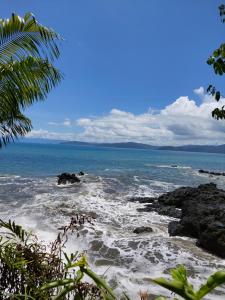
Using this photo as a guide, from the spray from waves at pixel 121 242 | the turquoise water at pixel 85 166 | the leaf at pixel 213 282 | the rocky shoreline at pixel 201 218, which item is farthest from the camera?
the turquoise water at pixel 85 166

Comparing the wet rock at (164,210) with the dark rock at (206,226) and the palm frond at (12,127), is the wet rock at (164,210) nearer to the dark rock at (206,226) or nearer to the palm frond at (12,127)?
the dark rock at (206,226)

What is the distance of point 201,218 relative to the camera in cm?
1697

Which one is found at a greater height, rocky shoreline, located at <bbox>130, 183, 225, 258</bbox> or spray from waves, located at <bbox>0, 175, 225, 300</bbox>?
rocky shoreline, located at <bbox>130, 183, 225, 258</bbox>

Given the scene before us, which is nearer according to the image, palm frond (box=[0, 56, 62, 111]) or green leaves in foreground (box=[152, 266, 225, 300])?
green leaves in foreground (box=[152, 266, 225, 300])

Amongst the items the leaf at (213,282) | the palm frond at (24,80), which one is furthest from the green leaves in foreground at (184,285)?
the palm frond at (24,80)

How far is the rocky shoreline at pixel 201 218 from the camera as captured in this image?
1373cm

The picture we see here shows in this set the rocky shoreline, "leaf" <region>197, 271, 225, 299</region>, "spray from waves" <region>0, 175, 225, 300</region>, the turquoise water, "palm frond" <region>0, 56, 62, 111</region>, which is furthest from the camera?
the turquoise water

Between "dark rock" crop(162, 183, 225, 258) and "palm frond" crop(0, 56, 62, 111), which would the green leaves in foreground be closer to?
"palm frond" crop(0, 56, 62, 111)

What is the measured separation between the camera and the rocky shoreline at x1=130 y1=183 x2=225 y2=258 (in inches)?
541

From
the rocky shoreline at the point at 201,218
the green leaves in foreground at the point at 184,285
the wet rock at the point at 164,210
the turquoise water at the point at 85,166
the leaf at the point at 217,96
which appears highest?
the leaf at the point at 217,96

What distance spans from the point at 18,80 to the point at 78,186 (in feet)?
99.7

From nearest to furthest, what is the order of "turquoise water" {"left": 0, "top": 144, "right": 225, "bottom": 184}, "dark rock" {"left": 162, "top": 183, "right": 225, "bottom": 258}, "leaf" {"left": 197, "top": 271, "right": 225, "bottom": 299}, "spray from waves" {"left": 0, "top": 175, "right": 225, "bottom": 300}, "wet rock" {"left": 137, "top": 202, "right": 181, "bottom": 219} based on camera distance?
"leaf" {"left": 197, "top": 271, "right": 225, "bottom": 299} → "spray from waves" {"left": 0, "top": 175, "right": 225, "bottom": 300} → "dark rock" {"left": 162, "top": 183, "right": 225, "bottom": 258} → "wet rock" {"left": 137, "top": 202, "right": 181, "bottom": 219} → "turquoise water" {"left": 0, "top": 144, "right": 225, "bottom": 184}

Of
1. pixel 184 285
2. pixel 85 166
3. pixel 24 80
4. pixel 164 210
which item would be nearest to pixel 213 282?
pixel 184 285

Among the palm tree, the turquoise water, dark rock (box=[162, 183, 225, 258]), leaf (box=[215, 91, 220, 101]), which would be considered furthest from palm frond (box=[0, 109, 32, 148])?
the turquoise water
